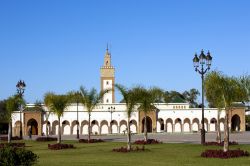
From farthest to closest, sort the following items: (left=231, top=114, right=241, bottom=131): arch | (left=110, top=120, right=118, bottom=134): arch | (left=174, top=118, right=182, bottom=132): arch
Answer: (left=174, top=118, right=182, bottom=132): arch, (left=110, top=120, right=118, bottom=134): arch, (left=231, top=114, right=241, bottom=131): arch

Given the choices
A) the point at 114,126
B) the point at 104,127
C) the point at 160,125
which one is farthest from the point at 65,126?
the point at 160,125

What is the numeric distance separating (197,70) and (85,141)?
14513 millimetres

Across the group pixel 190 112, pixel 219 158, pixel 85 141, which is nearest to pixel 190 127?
pixel 190 112

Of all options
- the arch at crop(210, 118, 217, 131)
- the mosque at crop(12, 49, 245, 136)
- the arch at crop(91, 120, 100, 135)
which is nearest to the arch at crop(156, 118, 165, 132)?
the mosque at crop(12, 49, 245, 136)

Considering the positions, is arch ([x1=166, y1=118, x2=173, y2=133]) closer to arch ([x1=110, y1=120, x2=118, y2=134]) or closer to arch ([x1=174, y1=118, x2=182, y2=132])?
arch ([x1=174, y1=118, x2=182, y2=132])

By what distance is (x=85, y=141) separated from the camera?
146 ft

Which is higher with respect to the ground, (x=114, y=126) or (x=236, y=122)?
(x=236, y=122)

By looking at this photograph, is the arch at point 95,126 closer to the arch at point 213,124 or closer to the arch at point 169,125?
the arch at point 169,125

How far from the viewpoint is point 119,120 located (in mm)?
87938

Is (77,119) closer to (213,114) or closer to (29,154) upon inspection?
(213,114)

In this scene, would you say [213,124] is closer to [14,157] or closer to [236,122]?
[236,122]

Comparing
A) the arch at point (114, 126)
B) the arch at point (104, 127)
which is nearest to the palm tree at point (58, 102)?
the arch at point (104, 127)

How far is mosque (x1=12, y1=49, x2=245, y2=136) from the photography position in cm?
8544

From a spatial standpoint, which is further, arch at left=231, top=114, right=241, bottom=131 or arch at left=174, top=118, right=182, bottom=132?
arch at left=174, top=118, right=182, bottom=132
